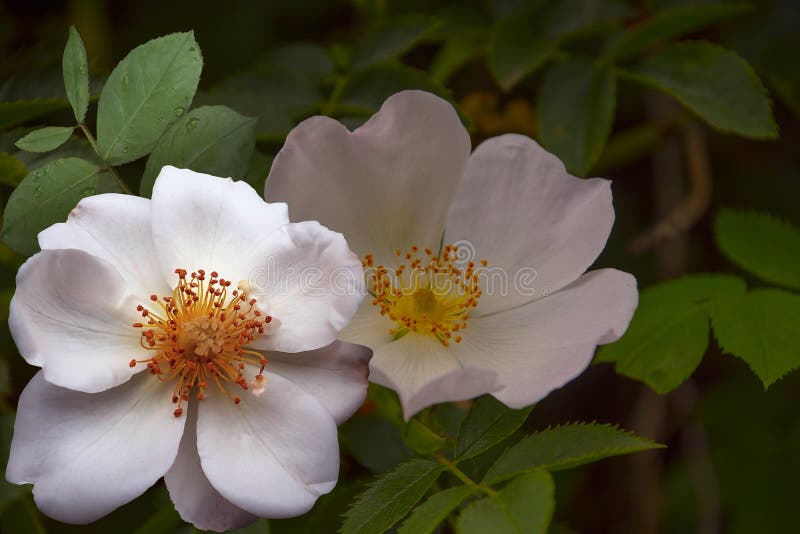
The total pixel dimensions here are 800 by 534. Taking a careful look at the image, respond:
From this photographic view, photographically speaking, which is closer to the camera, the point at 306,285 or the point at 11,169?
the point at 306,285

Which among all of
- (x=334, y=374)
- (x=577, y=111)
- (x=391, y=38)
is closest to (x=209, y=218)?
(x=334, y=374)

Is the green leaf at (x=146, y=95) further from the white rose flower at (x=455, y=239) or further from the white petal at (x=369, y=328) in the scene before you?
the white petal at (x=369, y=328)

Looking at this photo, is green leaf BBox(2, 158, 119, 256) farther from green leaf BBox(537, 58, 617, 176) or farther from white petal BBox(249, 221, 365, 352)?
green leaf BBox(537, 58, 617, 176)

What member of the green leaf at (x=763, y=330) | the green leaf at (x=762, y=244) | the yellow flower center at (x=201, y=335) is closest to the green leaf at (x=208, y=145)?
the yellow flower center at (x=201, y=335)

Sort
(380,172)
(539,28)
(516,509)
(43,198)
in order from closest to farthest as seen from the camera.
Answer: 1. (516,509)
2. (43,198)
3. (380,172)
4. (539,28)

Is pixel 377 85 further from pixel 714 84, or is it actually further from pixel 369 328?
pixel 714 84

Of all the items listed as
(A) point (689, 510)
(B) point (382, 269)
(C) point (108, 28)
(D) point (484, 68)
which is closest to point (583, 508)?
(A) point (689, 510)

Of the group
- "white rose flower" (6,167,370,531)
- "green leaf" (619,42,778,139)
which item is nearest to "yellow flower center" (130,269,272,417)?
"white rose flower" (6,167,370,531)
